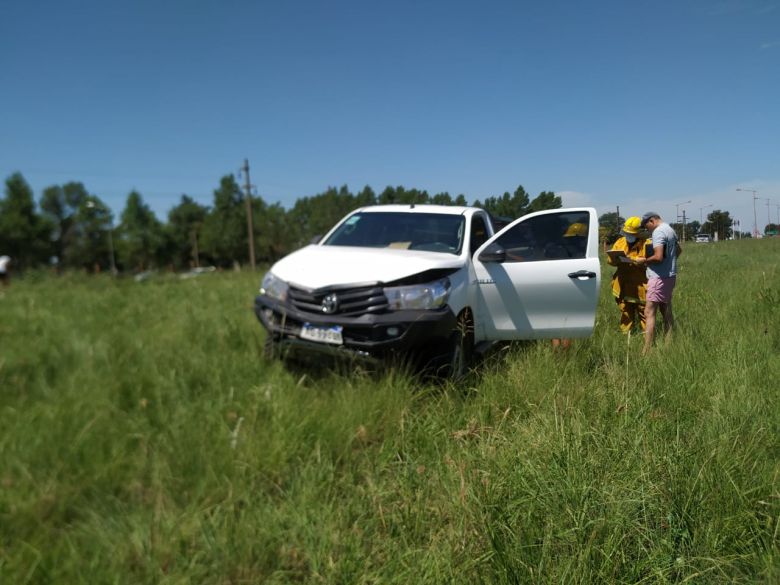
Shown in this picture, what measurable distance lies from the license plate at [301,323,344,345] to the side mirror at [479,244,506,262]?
5.41 ft

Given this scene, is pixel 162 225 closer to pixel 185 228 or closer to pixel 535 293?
pixel 185 228

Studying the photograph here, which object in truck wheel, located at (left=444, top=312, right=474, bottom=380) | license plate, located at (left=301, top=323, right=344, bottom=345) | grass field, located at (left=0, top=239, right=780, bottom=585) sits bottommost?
grass field, located at (left=0, top=239, right=780, bottom=585)

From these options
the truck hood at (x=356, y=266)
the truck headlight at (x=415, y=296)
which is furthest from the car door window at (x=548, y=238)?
the truck headlight at (x=415, y=296)

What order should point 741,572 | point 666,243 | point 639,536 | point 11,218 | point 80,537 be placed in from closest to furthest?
point 741,572, point 639,536, point 80,537, point 666,243, point 11,218

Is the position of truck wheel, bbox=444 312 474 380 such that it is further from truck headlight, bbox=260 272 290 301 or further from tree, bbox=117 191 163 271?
tree, bbox=117 191 163 271

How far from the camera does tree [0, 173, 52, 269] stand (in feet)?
18.7

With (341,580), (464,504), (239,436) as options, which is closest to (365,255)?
(239,436)

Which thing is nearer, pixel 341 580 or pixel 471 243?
pixel 341 580

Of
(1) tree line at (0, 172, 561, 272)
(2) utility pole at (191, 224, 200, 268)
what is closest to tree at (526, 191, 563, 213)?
(1) tree line at (0, 172, 561, 272)

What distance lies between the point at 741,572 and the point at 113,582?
239 centimetres

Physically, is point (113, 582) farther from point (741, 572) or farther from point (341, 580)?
point (741, 572)

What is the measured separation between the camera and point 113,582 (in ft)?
5.62

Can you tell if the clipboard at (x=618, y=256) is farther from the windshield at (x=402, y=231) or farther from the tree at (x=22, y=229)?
the tree at (x=22, y=229)

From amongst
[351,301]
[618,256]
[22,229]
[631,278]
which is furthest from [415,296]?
[22,229]
